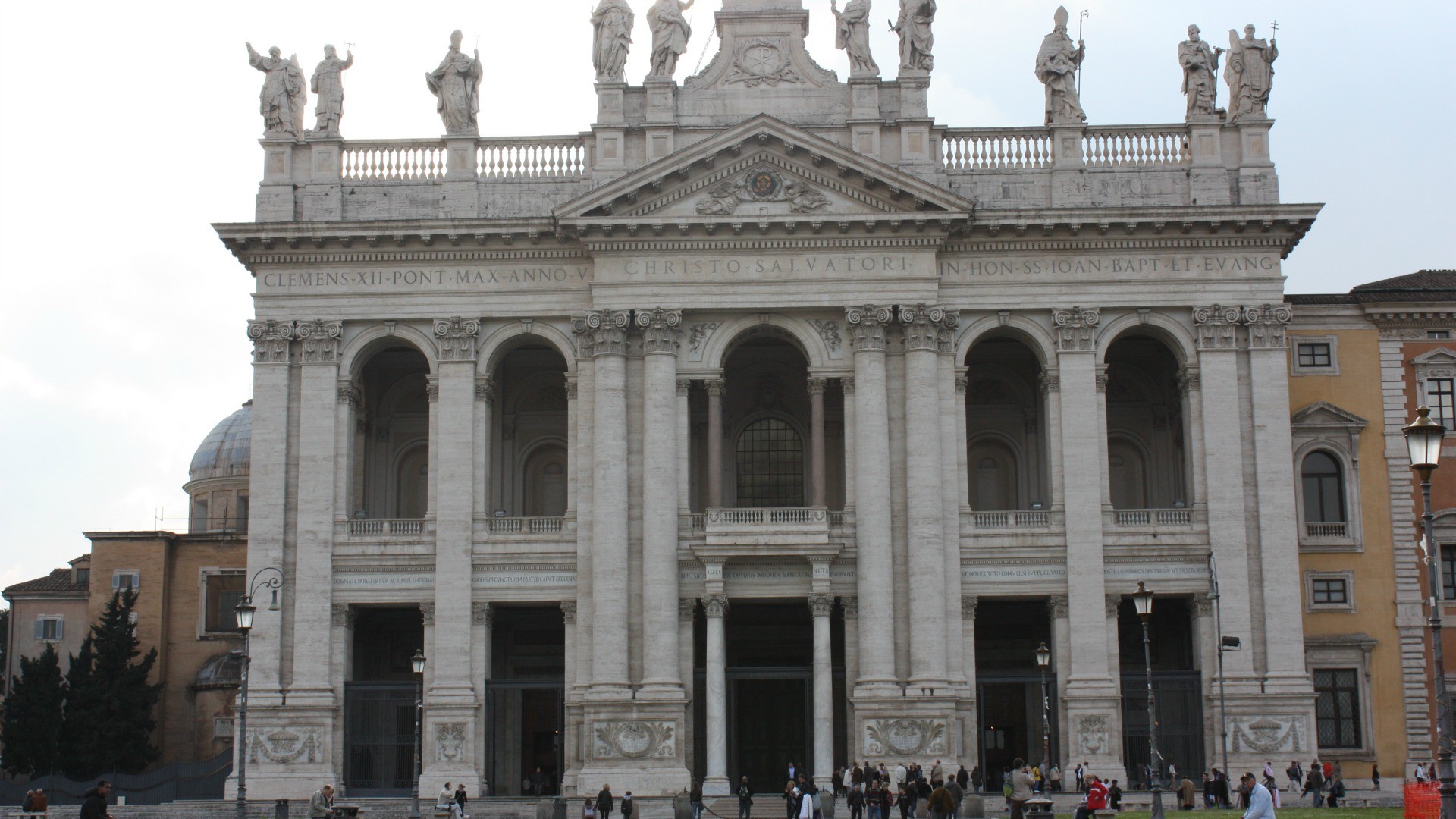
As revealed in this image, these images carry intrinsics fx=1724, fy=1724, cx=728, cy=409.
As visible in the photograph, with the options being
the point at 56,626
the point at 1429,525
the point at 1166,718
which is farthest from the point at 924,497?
the point at 56,626

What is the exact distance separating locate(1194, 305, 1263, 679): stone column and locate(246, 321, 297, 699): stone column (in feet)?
77.2

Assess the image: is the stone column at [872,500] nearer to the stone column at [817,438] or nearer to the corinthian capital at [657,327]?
the stone column at [817,438]

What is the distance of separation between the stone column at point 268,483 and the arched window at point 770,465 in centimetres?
1297

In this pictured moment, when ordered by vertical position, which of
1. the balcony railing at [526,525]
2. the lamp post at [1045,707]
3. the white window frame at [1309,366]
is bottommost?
the lamp post at [1045,707]

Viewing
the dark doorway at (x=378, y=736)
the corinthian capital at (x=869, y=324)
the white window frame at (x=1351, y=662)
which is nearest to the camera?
the dark doorway at (x=378, y=736)

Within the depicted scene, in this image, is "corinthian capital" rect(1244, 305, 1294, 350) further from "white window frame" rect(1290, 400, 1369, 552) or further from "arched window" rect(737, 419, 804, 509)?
"arched window" rect(737, 419, 804, 509)

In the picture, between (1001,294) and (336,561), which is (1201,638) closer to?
(1001,294)

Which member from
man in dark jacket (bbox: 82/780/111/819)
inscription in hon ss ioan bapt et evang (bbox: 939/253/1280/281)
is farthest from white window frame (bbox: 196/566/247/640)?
man in dark jacket (bbox: 82/780/111/819)

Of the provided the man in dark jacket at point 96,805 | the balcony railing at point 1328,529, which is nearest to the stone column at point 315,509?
the man in dark jacket at point 96,805

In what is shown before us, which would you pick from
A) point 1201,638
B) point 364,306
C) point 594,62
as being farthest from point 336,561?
point 1201,638

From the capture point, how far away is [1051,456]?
46.4m

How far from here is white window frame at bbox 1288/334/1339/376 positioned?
162 feet

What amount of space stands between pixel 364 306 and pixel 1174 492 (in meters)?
23.7

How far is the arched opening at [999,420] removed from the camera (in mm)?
50719
